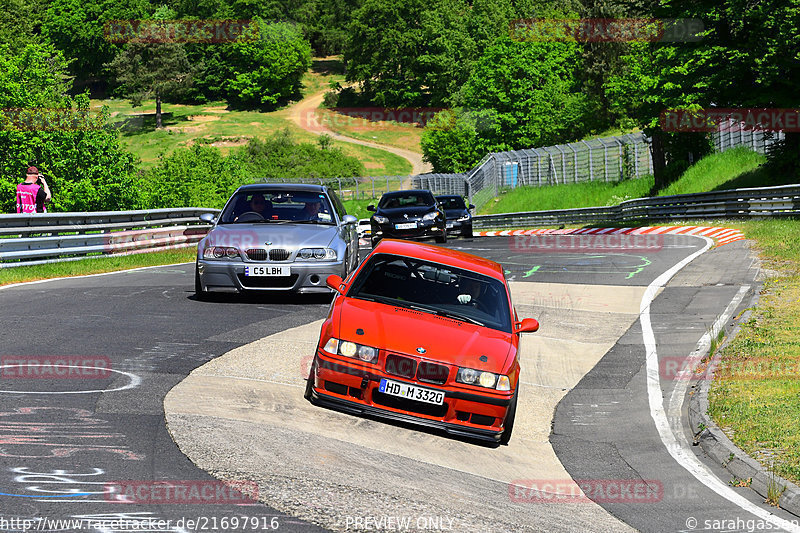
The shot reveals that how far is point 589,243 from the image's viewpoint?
2855 centimetres

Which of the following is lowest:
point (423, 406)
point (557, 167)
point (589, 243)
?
point (557, 167)

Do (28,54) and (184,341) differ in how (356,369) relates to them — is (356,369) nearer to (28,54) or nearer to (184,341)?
(184,341)

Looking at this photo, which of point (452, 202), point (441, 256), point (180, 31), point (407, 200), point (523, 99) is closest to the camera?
point (441, 256)

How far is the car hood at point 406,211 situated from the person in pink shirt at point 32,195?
9.38m

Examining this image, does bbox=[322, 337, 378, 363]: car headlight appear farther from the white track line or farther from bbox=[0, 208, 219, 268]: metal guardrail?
bbox=[0, 208, 219, 268]: metal guardrail

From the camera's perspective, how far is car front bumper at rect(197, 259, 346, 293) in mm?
12906

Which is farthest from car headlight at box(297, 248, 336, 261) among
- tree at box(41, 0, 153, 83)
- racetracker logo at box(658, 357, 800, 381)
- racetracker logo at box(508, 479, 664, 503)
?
tree at box(41, 0, 153, 83)

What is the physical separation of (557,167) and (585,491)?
177 feet

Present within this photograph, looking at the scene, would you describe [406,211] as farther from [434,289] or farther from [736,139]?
[736,139]

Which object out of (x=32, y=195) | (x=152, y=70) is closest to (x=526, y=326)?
(x=32, y=195)

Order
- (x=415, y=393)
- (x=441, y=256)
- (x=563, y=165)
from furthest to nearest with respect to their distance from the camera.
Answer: (x=563, y=165) < (x=441, y=256) < (x=415, y=393)

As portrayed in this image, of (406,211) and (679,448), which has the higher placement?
(679,448)

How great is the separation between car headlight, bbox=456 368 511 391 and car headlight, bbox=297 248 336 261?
230 inches

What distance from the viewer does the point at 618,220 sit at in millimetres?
43562
